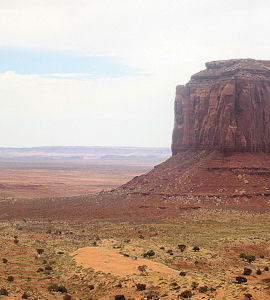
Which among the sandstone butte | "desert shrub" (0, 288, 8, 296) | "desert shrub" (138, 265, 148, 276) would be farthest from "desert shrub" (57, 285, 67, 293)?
the sandstone butte

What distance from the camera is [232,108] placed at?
229 feet

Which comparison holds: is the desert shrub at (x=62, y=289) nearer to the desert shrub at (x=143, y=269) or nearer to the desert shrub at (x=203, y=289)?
the desert shrub at (x=143, y=269)

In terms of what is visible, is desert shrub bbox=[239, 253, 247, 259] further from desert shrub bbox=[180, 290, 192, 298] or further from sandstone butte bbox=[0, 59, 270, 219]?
sandstone butte bbox=[0, 59, 270, 219]

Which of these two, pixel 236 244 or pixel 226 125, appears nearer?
pixel 236 244

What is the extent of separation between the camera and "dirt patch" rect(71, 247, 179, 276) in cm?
3038

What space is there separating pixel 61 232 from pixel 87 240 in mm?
6541

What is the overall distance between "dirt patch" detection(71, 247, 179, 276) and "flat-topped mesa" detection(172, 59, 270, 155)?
3802cm

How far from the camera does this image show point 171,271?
3011 cm

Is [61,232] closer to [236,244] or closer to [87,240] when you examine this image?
[87,240]

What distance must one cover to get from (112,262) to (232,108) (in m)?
42.6

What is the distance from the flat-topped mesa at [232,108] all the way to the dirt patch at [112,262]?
38021 mm

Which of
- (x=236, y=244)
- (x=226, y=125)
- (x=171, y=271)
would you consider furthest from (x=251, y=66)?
(x=171, y=271)

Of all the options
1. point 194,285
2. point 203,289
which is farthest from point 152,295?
point 203,289

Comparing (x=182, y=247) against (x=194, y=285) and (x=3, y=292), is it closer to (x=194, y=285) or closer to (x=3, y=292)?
(x=194, y=285)
